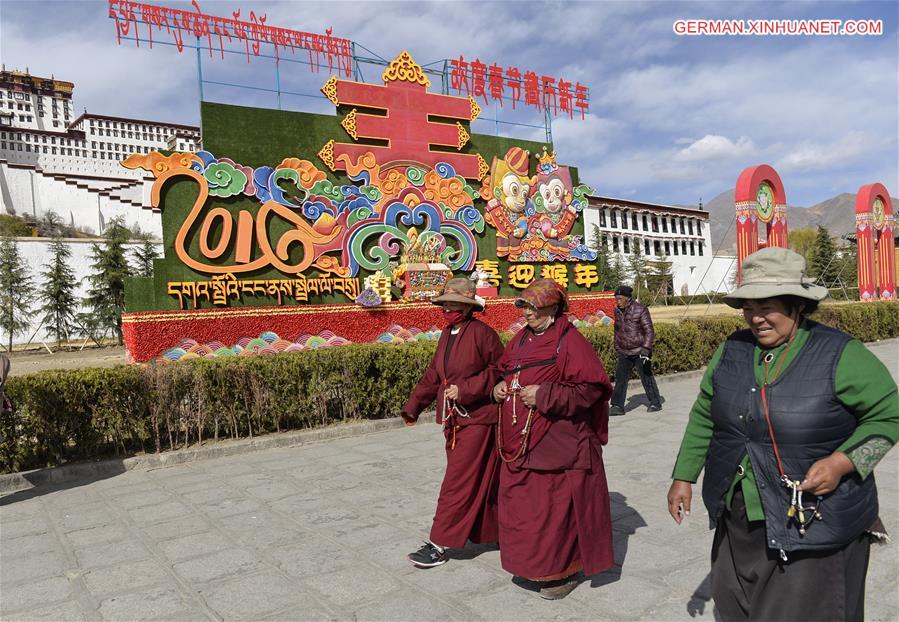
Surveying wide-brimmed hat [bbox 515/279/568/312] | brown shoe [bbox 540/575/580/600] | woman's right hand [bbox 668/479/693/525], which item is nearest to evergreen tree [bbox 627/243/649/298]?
wide-brimmed hat [bbox 515/279/568/312]

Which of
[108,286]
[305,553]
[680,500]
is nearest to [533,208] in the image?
[305,553]

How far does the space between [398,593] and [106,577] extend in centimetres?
180

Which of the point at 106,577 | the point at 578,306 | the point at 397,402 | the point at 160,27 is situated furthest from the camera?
the point at 578,306

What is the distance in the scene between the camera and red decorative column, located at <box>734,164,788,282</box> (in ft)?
57.4

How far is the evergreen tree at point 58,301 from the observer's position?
27438mm

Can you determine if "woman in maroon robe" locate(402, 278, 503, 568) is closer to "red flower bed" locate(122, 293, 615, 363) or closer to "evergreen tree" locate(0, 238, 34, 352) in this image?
"red flower bed" locate(122, 293, 615, 363)

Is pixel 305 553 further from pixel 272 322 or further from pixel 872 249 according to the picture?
pixel 872 249

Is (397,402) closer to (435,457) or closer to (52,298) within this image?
(435,457)

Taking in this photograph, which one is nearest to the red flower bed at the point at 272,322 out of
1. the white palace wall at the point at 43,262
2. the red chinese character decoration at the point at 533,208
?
the red chinese character decoration at the point at 533,208

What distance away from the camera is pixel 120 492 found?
579 cm

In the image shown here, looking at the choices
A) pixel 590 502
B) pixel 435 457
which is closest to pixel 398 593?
pixel 590 502

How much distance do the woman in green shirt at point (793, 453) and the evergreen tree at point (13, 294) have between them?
1174 inches

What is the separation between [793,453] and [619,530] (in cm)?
232

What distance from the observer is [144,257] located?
3006 centimetres
